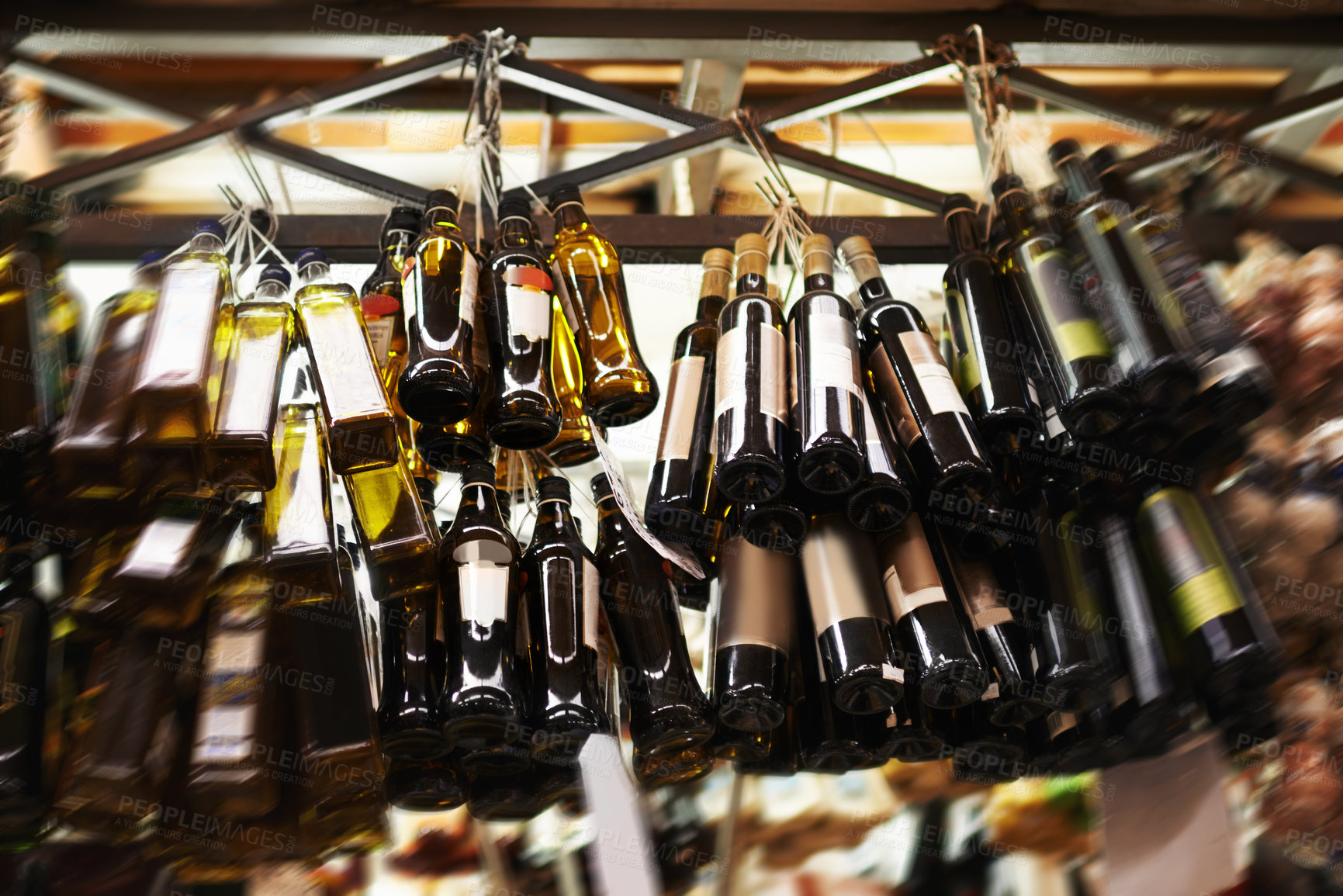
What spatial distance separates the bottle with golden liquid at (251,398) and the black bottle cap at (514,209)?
1.14ft

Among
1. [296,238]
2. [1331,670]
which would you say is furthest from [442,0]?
[1331,670]

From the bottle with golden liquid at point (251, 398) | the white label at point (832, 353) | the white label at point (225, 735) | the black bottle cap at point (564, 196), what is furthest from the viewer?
the black bottle cap at point (564, 196)

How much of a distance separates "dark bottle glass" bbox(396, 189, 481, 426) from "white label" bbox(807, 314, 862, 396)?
1.26ft

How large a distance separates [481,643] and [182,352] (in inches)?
16.5

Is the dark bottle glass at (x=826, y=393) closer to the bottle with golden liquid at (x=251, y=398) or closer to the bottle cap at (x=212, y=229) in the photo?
the bottle with golden liquid at (x=251, y=398)

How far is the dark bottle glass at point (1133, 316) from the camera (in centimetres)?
100

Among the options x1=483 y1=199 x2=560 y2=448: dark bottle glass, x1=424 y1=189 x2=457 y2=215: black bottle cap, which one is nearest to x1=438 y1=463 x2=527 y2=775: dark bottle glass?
x1=483 y1=199 x2=560 y2=448: dark bottle glass

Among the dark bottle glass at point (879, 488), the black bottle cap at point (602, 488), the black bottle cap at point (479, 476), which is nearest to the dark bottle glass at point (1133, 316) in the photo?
the dark bottle glass at point (879, 488)

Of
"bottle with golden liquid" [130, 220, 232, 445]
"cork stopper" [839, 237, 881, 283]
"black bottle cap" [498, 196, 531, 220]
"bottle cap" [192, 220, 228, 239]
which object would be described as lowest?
"bottle with golden liquid" [130, 220, 232, 445]

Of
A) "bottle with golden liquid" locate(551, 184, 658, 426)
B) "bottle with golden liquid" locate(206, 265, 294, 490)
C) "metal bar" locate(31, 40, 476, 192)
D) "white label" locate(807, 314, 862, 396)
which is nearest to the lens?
"bottle with golden liquid" locate(206, 265, 294, 490)

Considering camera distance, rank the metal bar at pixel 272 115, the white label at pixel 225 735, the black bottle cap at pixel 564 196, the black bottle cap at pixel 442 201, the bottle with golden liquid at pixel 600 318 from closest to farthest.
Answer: the white label at pixel 225 735
the bottle with golden liquid at pixel 600 318
the black bottle cap at pixel 442 201
the black bottle cap at pixel 564 196
the metal bar at pixel 272 115

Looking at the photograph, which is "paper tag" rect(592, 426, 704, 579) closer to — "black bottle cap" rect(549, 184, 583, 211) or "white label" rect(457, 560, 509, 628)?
"white label" rect(457, 560, 509, 628)

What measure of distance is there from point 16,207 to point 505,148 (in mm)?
1485

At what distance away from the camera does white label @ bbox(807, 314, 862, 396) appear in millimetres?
1047
